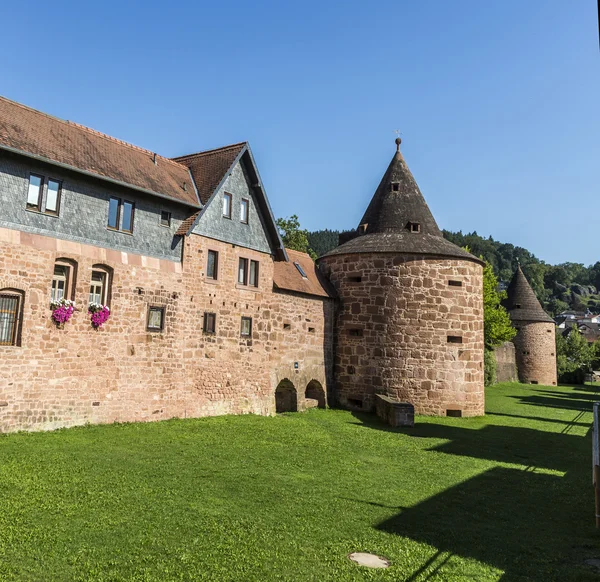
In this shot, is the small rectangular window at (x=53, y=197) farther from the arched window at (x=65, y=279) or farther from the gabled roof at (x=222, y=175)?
the gabled roof at (x=222, y=175)

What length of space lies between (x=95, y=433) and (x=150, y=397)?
2717 mm

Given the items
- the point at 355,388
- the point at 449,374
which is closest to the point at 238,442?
the point at 355,388

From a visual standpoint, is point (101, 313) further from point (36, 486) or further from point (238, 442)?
point (36, 486)

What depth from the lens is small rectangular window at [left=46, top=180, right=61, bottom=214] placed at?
1405cm

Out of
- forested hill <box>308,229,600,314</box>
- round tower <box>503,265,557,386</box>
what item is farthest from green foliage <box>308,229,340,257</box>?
round tower <box>503,265,557,386</box>

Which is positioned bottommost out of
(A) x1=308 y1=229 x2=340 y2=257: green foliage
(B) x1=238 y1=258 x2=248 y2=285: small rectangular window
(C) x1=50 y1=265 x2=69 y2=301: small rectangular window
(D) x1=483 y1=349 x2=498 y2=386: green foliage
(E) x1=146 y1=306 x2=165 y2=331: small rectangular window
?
(D) x1=483 y1=349 x2=498 y2=386: green foliage

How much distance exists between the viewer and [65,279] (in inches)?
573

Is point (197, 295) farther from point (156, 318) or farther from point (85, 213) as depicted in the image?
point (85, 213)

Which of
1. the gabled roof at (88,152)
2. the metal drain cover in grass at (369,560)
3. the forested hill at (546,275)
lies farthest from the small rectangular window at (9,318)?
the forested hill at (546,275)

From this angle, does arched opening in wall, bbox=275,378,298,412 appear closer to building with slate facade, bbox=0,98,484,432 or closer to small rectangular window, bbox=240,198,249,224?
building with slate facade, bbox=0,98,484,432

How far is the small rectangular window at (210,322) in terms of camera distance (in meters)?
18.4

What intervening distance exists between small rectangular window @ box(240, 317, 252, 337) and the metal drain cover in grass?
525 inches

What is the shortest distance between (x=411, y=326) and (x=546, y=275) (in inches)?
6548

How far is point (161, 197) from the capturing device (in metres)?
16.8
